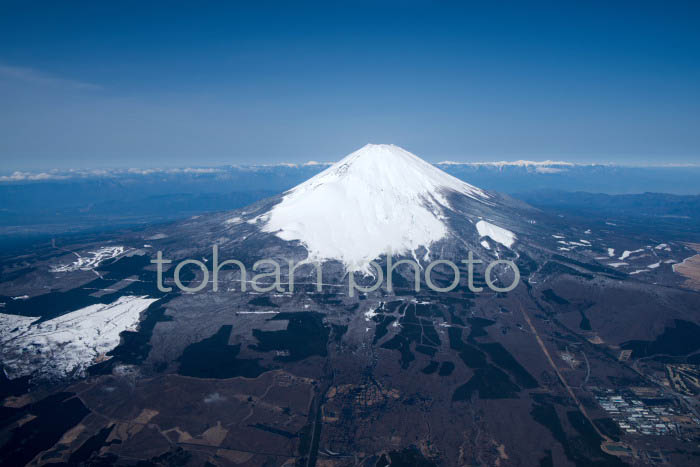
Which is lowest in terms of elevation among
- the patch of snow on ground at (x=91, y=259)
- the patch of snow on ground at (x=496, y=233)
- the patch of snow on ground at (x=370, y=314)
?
the patch of snow on ground at (x=370, y=314)

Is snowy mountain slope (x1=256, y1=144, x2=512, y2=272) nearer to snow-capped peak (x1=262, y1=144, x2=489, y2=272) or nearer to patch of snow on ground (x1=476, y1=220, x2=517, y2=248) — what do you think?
snow-capped peak (x1=262, y1=144, x2=489, y2=272)

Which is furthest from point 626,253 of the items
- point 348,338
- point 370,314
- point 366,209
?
point 348,338

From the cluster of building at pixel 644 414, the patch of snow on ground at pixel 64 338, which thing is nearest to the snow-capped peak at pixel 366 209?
the patch of snow on ground at pixel 64 338

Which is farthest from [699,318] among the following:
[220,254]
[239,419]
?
[220,254]

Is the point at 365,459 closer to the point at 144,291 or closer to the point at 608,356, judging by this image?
the point at 608,356

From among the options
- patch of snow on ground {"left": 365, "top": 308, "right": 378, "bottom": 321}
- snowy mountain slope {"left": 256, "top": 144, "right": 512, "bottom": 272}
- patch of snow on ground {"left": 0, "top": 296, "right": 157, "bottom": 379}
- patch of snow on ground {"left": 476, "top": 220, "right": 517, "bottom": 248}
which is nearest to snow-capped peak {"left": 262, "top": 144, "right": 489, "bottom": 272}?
snowy mountain slope {"left": 256, "top": 144, "right": 512, "bottom": 272}

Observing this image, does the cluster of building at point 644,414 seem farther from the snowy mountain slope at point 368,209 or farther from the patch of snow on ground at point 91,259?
the patch of snow on ground at point 91,259
